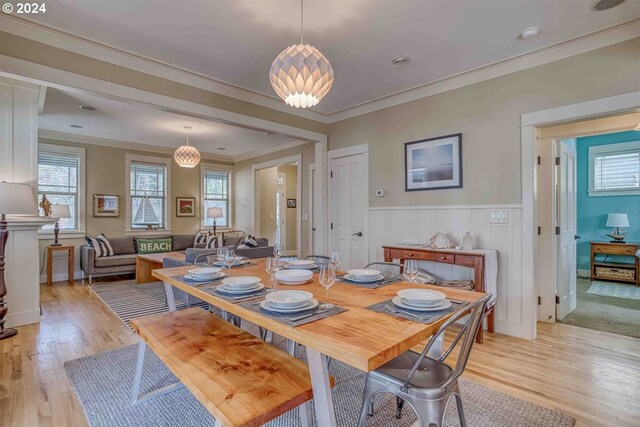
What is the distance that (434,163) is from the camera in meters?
3.65

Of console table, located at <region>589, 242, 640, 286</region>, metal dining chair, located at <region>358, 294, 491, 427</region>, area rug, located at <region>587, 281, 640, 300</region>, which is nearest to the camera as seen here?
metal dining chair, located at <region>358, 294, 491, 427</region>

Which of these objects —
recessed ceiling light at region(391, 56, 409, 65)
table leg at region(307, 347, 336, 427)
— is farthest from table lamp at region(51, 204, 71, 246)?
table leg at region(307, 347, 336, 427)

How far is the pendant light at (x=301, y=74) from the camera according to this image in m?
1.95

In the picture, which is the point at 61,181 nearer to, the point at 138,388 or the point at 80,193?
the point at 80,193

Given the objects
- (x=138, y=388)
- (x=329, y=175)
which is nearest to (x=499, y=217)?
(x=329, y=175)

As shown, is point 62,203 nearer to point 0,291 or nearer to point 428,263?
point 0,291

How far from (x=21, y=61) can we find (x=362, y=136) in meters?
3.45

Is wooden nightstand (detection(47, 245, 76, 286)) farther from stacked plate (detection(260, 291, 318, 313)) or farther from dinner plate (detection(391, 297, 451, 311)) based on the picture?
dinner plate (detection(391, 297, 451, 311))

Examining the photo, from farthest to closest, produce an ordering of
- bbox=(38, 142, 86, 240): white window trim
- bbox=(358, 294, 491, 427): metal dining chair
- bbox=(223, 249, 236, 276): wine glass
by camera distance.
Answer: bbox=(38, 142, 86, 240): white window trim
bbox=(223, 249, 236, 276): wine glass
bbox=(358, 294, 491, 427): metal dining chair

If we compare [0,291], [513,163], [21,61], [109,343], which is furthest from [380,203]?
[0,291]

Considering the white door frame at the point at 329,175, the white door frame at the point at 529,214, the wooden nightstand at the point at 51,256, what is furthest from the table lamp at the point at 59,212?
the white door frame at the point at 529,214

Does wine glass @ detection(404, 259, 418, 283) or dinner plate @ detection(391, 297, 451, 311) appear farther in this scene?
wine glass @ detection(404, 259, 418, 283)

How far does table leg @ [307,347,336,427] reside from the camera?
1.21 metres

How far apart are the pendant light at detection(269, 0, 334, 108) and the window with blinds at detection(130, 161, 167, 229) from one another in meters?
5.82
